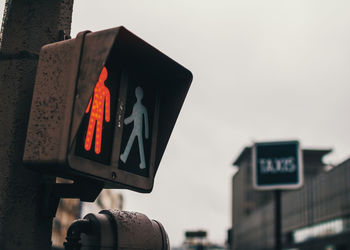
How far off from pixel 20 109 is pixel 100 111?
44cm

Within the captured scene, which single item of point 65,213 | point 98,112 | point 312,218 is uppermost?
point 65,213

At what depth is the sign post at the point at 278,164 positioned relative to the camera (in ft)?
45.4

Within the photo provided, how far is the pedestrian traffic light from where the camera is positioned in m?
2.02

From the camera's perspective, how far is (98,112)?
219 centimetres

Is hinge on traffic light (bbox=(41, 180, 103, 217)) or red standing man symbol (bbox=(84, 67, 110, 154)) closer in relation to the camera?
red standing man symbol (bbox=(84, 67, 110, 154))

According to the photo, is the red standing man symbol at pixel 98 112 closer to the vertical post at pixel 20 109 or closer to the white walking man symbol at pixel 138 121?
the white walking man symbol at pixel 138 121

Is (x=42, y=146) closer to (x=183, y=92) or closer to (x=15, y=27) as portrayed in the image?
(x=15, y=27)

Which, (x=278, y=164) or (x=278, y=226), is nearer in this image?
(x=278, y=226)

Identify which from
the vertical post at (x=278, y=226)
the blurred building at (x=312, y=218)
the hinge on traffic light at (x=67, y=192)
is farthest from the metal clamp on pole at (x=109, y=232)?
the blurred building at (x=312, y=218)

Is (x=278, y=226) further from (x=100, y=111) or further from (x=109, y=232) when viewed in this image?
(x=100, y=111)

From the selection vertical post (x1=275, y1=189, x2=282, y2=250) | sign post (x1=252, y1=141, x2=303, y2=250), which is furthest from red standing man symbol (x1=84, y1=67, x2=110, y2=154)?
sign post (x1=252, y1=141, x2=303, y2=250)

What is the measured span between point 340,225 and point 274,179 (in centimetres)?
3539

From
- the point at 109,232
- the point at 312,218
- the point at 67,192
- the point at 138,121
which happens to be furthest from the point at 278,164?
the point at 312,218

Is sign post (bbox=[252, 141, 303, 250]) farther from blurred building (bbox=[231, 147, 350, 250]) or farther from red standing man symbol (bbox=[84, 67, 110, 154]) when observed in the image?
blurred building (bbox=[231, 147, 350, 250])
